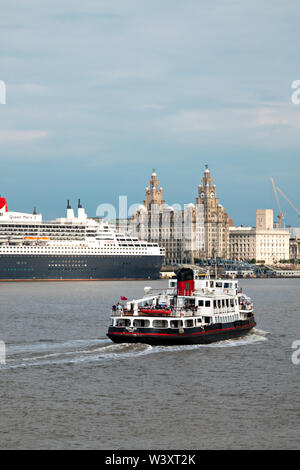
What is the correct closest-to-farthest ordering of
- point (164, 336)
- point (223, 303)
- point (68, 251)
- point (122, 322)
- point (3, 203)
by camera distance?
point (164, 336)
point (122, 322)
point (223, 303)
point (68, 251)
point (3, 203)

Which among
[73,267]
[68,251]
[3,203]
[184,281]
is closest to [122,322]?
[184,281]

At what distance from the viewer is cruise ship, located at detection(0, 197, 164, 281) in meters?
163

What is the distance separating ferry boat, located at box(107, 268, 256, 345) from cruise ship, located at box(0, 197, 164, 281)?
107 m

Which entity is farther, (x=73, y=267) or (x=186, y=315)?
(x=73, y=267)

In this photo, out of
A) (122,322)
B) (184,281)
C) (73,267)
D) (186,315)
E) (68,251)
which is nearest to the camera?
(122,322)

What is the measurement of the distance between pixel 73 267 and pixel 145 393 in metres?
130

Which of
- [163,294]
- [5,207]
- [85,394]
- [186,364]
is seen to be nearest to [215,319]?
[163,294]

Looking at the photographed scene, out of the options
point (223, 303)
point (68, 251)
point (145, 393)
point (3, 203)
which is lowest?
point (145, 393)

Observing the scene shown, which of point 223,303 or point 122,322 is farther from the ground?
point 223,303

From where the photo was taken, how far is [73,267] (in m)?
167

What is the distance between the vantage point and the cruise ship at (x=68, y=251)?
535 feet

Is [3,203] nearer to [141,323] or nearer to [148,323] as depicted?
[141,323]

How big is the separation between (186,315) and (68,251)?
11854cm

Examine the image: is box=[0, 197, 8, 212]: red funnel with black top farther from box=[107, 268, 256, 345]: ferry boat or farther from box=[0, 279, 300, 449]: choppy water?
box=[107, 268, 256, 345]: ferry boat
